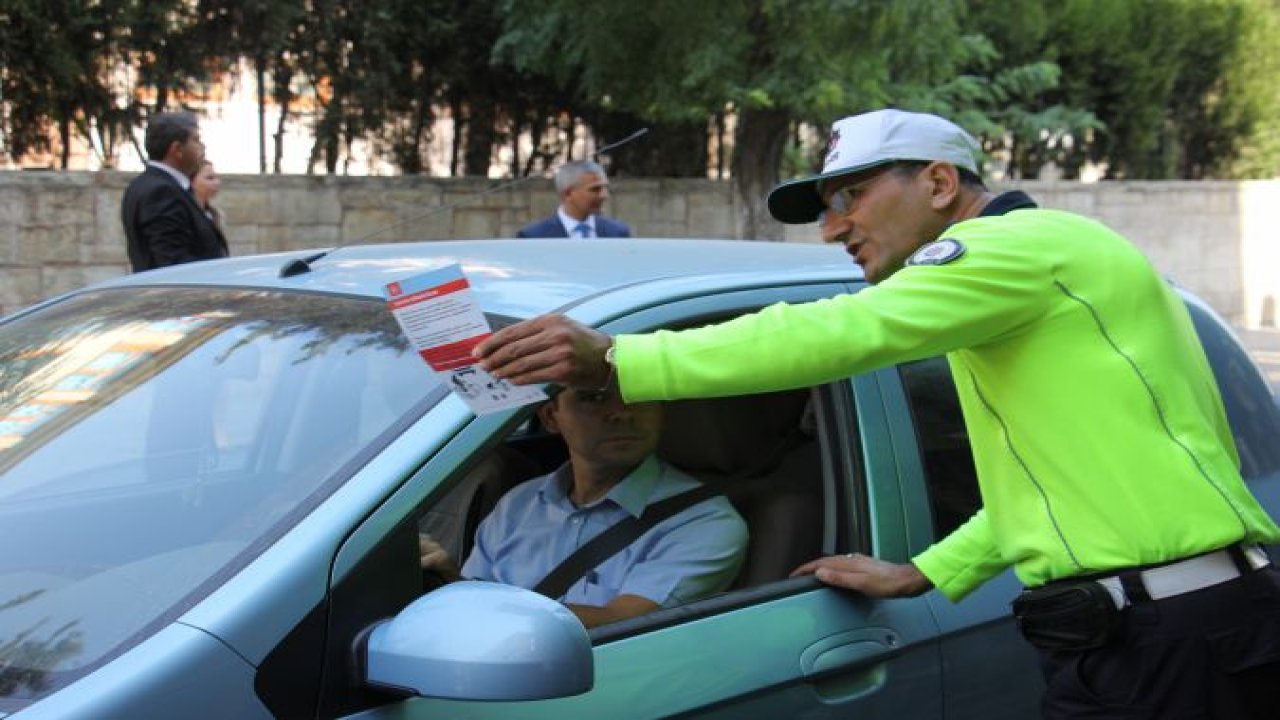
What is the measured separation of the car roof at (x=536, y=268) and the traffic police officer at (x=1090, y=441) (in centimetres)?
60

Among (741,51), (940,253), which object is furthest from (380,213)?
(940,253)

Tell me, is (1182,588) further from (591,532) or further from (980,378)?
(591,532)

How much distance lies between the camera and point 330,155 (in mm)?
12414

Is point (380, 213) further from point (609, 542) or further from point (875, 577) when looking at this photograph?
point (875, 577)

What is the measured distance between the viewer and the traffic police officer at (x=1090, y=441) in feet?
6.82

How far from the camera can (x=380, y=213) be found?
1191 centimetres

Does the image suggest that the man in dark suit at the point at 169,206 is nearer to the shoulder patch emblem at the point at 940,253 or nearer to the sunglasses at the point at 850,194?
the sunglasses at the point at 850,194

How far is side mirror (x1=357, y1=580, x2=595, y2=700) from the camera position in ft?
6.35

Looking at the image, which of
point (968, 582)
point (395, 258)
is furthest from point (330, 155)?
point (968, 582)

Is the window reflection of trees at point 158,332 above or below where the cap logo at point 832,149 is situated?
below

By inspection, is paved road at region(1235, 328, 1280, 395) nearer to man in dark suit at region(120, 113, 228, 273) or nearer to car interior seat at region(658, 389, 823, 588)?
man in dark suit at region(120, 113, 228, 273)

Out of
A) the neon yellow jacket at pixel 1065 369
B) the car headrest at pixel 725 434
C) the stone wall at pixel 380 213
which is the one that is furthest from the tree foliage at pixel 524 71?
the neon yellow jacket at pixel 1065 369

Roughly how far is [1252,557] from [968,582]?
54 centimetres

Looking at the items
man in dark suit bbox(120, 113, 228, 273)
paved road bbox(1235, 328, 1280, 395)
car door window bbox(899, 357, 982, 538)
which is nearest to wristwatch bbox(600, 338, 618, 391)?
car door window bbox(899, 357, 982, 538)
